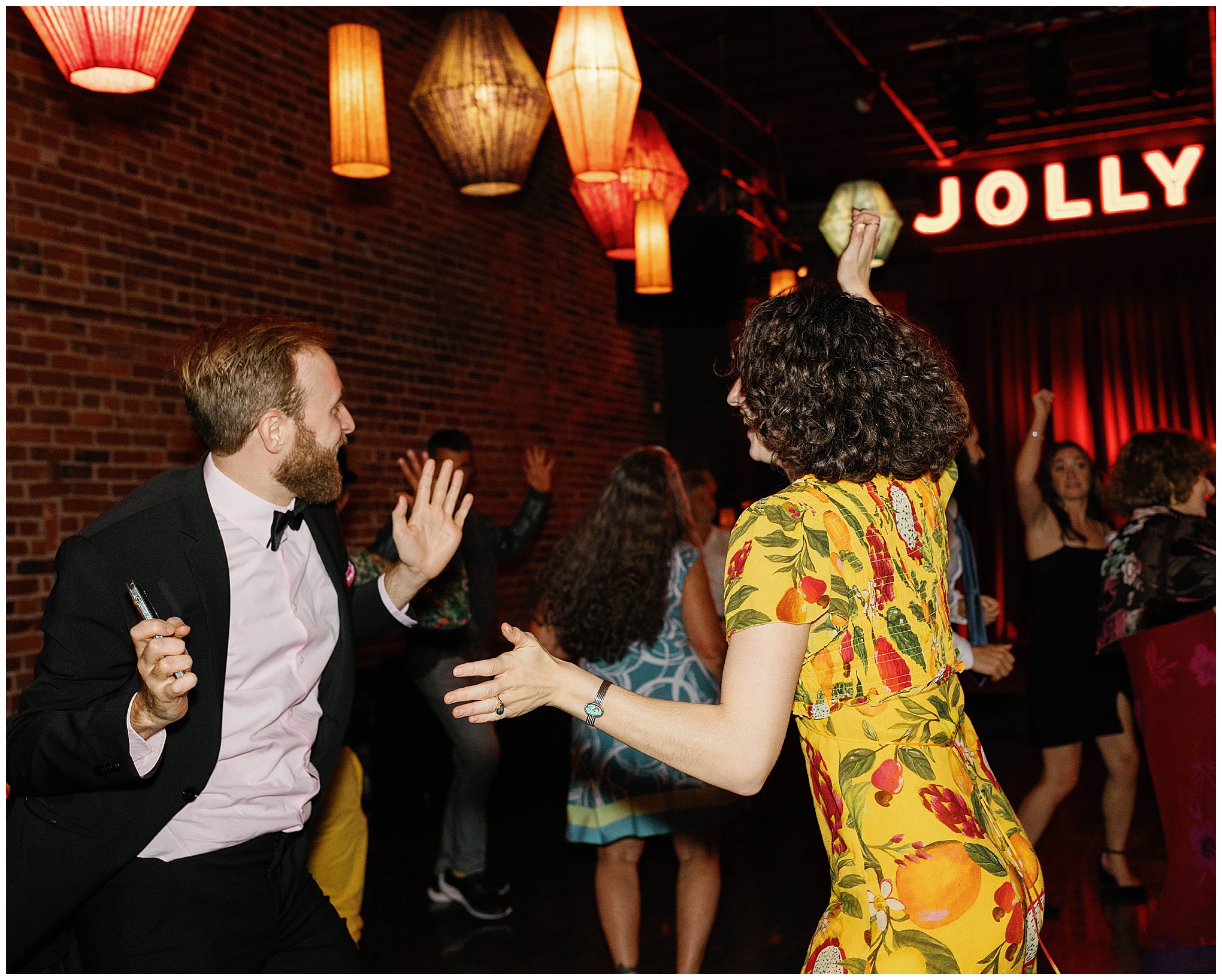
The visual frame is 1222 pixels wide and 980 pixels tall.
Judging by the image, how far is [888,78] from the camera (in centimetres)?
692

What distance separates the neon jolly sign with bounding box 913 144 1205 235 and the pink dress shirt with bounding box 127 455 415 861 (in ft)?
19.8

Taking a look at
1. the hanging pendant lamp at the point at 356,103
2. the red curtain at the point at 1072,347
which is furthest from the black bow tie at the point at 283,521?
the red curtain at the point at 1072,347

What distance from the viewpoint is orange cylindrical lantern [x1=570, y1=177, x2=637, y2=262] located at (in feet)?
14.5

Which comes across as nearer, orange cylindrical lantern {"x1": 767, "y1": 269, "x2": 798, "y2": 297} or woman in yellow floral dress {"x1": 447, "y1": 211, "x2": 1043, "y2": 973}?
woman in yellow floral dress {"x1": 447, "y1": 211, "x2": 1043, "y2": 973}

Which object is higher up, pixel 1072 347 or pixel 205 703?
pixel 1072 347

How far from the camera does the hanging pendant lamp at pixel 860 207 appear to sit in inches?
247

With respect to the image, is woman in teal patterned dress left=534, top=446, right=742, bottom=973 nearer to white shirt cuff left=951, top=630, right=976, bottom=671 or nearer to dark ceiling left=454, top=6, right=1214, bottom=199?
white shirt cuff left=951, top=630, right=976, bottom=671

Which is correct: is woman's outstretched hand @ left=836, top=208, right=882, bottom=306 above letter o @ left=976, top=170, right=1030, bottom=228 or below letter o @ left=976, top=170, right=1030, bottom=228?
below

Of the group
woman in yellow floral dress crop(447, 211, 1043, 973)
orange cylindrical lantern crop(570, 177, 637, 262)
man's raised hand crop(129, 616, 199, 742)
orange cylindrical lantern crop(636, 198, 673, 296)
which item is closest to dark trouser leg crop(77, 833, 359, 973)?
man's raised hand crop(129, 616, 199, 742)

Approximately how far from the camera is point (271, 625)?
184cm

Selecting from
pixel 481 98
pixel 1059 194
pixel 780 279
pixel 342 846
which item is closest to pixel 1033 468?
pixel 481 98

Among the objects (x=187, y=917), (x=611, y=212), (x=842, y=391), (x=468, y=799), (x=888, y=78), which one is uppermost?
(x=888, y=78)

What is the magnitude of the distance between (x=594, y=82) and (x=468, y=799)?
259 cm

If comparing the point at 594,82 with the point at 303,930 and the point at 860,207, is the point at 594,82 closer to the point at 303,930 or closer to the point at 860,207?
the point at 303,930
